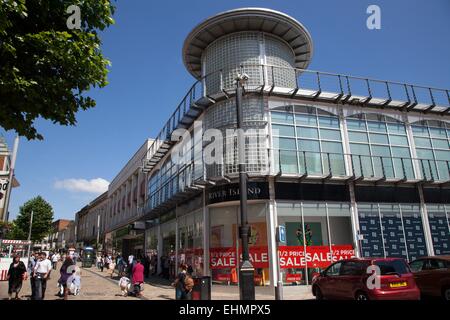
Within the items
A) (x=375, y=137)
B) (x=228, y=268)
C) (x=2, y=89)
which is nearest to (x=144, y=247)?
(x=228, y=268)

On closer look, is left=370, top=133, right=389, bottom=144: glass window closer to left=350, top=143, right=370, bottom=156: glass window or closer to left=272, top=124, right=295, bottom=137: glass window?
left=350, top=143, right=370, bottom=156: glass window

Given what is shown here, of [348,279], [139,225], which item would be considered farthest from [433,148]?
[139,225]

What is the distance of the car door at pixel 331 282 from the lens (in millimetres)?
11359

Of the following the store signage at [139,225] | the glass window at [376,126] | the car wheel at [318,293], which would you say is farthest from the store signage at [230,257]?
the store signage at [139,225]

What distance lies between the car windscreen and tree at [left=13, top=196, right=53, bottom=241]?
5361 centimetres

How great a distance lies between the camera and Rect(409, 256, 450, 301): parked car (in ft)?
35.9

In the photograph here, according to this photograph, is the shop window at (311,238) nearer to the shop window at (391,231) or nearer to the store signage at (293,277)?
the store signage at (293,277)

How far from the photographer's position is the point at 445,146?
20.6 meters

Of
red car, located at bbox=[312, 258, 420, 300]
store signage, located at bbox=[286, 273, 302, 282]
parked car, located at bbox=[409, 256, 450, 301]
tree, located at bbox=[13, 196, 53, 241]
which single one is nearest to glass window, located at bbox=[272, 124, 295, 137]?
store signage, located at bbox=[286, 273, 302, 282]

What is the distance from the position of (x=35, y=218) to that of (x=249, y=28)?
155 feet

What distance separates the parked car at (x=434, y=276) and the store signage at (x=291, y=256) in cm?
458

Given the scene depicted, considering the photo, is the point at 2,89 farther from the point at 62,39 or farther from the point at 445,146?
the point at 445,146

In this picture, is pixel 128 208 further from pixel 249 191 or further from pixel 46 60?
pixel 46 60

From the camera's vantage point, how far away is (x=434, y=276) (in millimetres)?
11336
